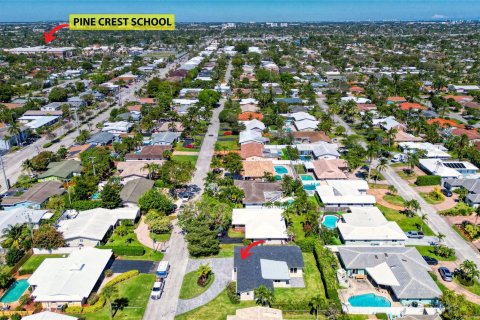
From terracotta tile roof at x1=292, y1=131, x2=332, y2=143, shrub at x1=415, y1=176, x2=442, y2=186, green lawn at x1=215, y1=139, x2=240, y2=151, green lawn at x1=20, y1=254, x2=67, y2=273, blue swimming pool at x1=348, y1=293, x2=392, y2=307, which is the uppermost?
terracotta tile roof at x1=292, y1=131, x2=332, y2=143

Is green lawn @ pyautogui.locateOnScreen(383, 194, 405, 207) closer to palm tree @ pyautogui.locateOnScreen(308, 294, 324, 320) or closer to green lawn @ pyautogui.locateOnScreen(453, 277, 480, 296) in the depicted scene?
green lawn @ pyautogui.locateOnScreen(453, 277, 480, 296)

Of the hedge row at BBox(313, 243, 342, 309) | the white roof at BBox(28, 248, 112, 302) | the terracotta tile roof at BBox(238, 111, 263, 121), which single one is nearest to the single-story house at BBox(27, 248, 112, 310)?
the white roof at BBox(28, 248, 112, 302)

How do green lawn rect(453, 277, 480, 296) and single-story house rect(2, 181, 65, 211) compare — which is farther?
single-story house rect(2, 181, 65, 211)

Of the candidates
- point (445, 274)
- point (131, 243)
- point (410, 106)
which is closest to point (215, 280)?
point (131, 243)

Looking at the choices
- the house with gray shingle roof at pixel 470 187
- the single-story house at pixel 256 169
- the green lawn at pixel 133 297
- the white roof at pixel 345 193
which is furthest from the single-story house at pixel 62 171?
the house with gray shingle roof at pixel 470 187

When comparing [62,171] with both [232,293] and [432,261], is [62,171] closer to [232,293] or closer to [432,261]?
[232,293]

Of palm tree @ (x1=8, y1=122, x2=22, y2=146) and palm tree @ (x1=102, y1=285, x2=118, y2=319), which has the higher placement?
palm tree @ (x1=8, y1=122, x2=22, y2=146)

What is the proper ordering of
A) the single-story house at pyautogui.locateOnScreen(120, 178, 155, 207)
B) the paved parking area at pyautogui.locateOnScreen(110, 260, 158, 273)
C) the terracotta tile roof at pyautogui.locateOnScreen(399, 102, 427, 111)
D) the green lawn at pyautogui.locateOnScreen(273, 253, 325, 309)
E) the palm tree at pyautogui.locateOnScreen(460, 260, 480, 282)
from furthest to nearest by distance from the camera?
the terracotta tile roof at pyautogui.locateOnScreen(399, 102, 427, 111), the single-story house at pyautogui.locateOnScreen(120, 178, 155, 207), the paved parking area at pyautogui.locateOnScreen(110, 260, 158, 273), the palm tree at pyautogui.locateOnScreen(460, 260, 480, 282), the green lawn at pyautogui.locateOnScreen(273, 253, 325, 309)
